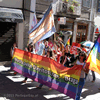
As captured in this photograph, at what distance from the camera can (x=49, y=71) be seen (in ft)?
16.5

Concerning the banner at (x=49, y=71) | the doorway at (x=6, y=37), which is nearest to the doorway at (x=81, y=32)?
the doorway at (x=6, y=37)

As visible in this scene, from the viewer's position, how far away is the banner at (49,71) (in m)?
4.33

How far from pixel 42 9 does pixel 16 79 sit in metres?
6.66

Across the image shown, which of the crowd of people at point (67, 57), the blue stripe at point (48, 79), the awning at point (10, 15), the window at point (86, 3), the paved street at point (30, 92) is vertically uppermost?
the window at point (86, 3)

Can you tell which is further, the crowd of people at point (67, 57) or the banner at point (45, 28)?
the banner at point (45, 28)

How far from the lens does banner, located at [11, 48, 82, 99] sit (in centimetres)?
433

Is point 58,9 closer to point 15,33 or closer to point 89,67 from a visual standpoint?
point 15,33

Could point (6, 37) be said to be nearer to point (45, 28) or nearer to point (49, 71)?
point (45, 28)

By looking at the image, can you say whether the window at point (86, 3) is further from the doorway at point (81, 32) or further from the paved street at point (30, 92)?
the paved street at point (30, 92)

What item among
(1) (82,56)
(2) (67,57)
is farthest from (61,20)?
(1) (82,56)

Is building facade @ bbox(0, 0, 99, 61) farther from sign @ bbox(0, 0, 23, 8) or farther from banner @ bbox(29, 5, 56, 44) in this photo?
banner @ bbox(29, 5, 56, 44)

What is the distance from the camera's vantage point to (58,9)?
12.5 metres

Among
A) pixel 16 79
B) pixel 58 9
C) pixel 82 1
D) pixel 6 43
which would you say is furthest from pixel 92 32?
pixel 16 79

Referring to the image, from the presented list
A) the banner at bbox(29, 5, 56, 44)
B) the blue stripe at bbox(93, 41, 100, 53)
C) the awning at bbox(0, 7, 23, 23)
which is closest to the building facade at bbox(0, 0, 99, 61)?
the awning at bbox(0, 7, 23, 23)
